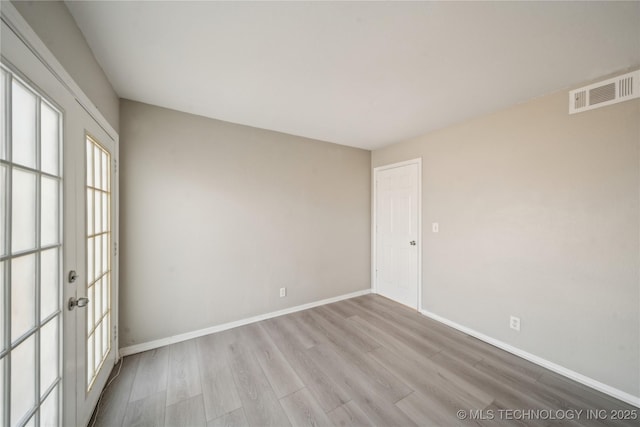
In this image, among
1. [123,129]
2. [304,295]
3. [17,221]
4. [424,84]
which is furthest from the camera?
[304,295]

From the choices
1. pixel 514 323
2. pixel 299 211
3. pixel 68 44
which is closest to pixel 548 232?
pixel 514 323

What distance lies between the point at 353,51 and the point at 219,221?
2096 millimetres

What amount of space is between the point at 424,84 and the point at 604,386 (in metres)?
2.75

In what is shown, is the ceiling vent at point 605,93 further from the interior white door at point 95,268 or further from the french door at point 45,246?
the interior white door at point 95,268

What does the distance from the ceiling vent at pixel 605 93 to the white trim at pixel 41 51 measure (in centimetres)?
331

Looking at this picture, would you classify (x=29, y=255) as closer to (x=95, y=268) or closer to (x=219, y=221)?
(x=95, y=268)

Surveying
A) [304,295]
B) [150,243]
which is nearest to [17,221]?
[150,243]

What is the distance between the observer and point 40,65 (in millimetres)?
911

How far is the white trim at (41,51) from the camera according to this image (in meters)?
0.73

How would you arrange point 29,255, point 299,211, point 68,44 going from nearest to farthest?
1. point 29,255
2. point 68,44
3. point 299,211

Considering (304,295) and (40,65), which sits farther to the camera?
(304,295)

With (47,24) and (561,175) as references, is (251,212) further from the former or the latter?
(561,175)

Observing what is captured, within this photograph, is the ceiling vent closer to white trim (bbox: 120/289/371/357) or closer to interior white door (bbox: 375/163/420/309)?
interior white door (bbox: 375/163/420/309)

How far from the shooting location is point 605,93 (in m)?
1.69
